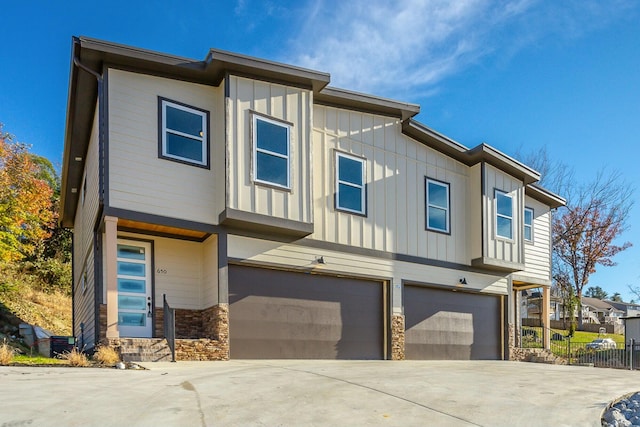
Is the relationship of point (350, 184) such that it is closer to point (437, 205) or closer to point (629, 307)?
point (437, 205)

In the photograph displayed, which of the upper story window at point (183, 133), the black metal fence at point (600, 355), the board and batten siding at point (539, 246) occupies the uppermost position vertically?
the upper story window at point (183, 133)

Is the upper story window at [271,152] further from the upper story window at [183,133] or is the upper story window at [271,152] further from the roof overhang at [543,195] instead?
the roof overhang at [543,195]

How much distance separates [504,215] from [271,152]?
335 inches

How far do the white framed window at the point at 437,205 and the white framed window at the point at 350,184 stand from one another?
99.3 inches

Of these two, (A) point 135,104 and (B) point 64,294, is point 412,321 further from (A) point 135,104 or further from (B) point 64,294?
(B) point 64,294

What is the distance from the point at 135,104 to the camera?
1072cm

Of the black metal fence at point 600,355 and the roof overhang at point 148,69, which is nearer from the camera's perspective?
the roof overhang at point 148,69

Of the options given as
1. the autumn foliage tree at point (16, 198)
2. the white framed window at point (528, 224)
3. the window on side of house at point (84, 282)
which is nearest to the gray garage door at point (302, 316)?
the window on side of house at point (84, 282)

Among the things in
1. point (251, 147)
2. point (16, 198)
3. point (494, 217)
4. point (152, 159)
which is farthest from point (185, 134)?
point (16, 198)

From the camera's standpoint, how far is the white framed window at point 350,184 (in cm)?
1341

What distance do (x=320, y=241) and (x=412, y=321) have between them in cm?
386

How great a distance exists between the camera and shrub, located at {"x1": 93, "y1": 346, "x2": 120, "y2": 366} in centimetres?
912

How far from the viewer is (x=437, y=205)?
15.6m

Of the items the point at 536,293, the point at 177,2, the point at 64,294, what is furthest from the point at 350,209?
the point at 536,293
